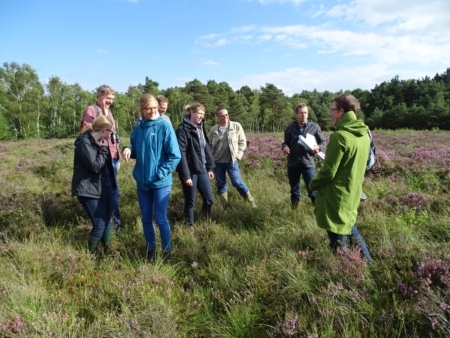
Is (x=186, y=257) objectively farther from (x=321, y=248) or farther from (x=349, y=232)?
(x=349, y=232)

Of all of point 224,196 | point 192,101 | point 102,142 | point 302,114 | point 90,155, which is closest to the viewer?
point 90,155

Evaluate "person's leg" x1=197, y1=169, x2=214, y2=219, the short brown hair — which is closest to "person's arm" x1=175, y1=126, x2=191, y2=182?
"person's leg" x1=197, y1=169, x2=214, y2=219

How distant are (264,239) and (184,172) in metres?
1.49

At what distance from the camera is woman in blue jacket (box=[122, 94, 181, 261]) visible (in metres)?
3.62

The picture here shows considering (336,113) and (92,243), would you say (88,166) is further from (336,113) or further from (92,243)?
(336,113)

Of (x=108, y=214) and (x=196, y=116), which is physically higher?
(x=196, y=116)

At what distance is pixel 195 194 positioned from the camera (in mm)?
4582

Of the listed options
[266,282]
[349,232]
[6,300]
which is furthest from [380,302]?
[6,300]

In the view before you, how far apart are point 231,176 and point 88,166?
2.79 meters

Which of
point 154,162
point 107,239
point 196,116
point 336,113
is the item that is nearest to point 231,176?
point 196,116

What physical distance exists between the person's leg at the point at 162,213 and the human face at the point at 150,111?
92 centimetres

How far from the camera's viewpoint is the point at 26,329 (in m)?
2.22

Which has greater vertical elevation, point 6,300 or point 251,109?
point 251,109

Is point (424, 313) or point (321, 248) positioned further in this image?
point (321, 248)
